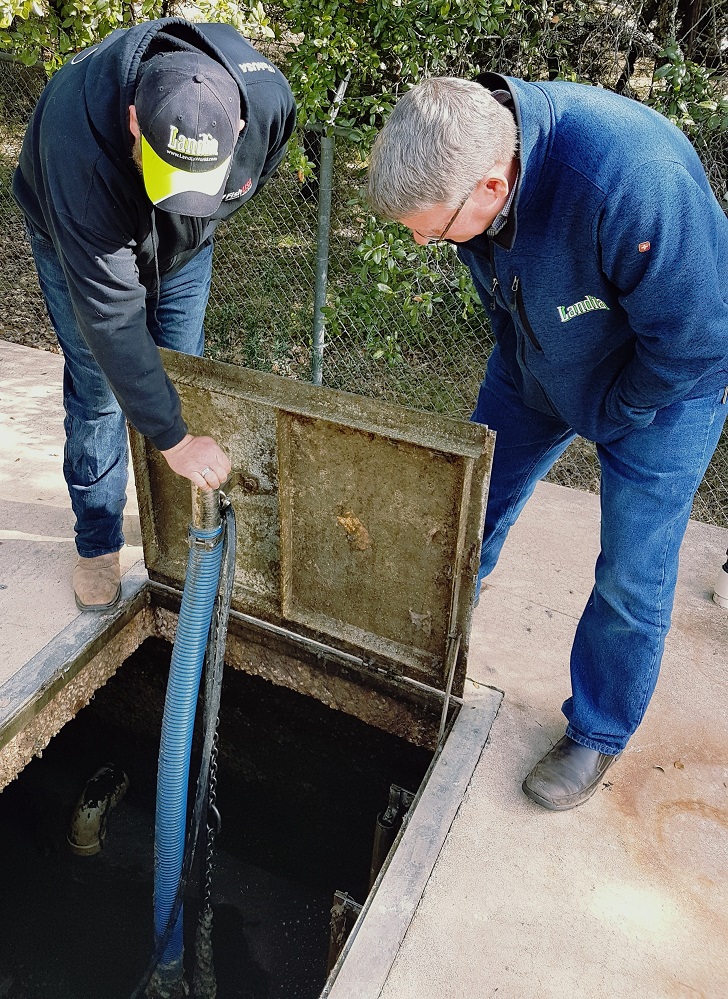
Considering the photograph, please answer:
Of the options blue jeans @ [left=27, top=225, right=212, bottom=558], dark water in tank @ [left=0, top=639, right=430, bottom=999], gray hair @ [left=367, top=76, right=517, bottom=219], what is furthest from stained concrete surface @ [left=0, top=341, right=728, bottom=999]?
gray hair @ [left=367, top=76, right=517, bottom=219]

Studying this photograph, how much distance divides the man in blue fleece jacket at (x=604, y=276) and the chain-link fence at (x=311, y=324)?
2772 millimetres

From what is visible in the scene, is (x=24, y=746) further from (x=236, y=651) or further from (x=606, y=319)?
(x=606, y=319)

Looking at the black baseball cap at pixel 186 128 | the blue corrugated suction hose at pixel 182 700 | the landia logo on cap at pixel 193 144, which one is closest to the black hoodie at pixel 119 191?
the black baseball cap at pixel 186 128

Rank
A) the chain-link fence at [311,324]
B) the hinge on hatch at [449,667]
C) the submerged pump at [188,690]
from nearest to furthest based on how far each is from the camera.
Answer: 1. the submerged pump at [188,690]
2. the hinge on hatch at [449,667]
3. the chain-link fence at [311,324]

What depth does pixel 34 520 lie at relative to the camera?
9.86ft

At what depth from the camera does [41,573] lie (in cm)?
278

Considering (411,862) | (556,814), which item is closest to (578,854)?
(556,814)

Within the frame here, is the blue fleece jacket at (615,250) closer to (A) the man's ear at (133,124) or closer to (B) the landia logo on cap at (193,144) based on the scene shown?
(B) the landia logo on cap at (193,144)

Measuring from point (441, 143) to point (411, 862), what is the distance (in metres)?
1.62

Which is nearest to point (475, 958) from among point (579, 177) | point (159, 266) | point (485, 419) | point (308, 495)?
point (308, 495)

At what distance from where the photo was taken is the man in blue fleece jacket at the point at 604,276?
1433 millimetres

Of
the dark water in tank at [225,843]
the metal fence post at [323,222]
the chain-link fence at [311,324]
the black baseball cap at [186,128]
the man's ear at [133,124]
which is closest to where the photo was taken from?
the black baseball cap at [186,128]

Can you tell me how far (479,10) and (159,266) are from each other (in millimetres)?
2489

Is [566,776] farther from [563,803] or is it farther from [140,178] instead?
[140,178]
